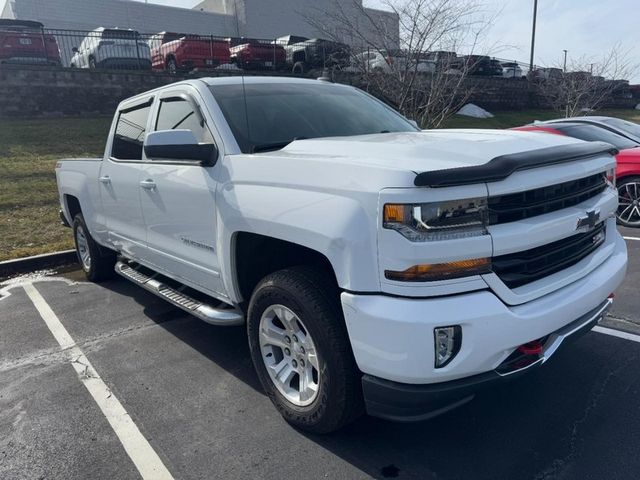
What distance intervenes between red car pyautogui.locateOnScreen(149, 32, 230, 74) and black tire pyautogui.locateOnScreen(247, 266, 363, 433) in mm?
20026

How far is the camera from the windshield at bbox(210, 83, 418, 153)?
3.43m

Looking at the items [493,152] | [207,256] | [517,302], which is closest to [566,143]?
[493,152]

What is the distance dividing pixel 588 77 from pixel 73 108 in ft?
56.1

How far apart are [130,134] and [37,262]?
3.07m

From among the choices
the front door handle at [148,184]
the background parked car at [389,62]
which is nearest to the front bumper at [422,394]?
the front door handle at [148,184]

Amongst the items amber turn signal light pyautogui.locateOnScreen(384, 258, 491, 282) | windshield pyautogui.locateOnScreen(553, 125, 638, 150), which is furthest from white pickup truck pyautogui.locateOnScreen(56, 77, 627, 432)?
windshield pyautogui.locateOnScreen(553, 125, 638, 150)

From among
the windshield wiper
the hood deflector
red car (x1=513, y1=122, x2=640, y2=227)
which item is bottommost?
red car (x1=513, y1=122, x2=640, y2=227)

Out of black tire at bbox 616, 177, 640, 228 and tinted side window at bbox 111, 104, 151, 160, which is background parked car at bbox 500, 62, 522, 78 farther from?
tinted side window at bbox 111, 104, 151, 160

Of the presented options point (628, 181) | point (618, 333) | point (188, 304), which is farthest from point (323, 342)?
point (628, 181)

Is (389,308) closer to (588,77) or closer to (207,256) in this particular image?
(207,256)

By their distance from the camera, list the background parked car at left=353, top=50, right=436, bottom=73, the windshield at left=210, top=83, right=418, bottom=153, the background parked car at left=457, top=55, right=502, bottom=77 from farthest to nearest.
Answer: the background parked car at left=457, top=55, right=502, bottom=77
the background parked car at left=353, top=50, right=436, bottom=73
the windshield at left=210, top=83, right=418, bottom=153

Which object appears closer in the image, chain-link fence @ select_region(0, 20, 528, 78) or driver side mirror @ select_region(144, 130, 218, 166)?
driver side mirror @ select_region(144, 130, 218, 166)

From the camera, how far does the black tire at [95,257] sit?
579 cm

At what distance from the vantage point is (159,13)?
41.1 metres
